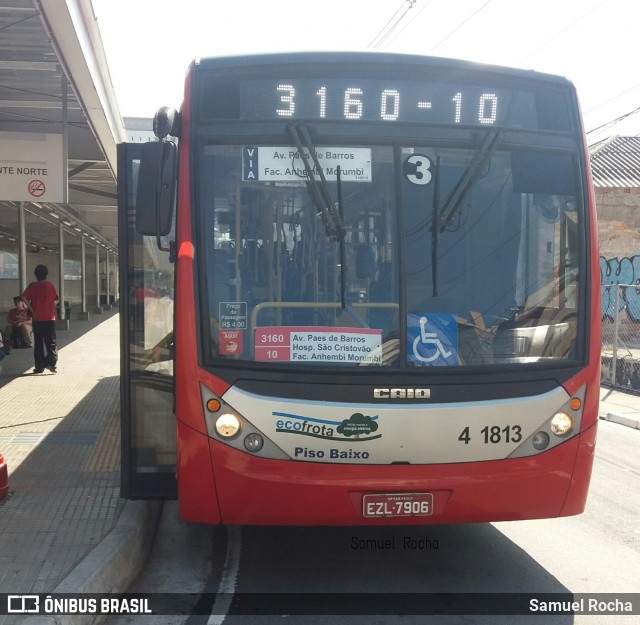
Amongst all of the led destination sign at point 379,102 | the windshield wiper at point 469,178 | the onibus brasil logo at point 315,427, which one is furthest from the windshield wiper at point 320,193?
the onibus brasil logo at point 315,427

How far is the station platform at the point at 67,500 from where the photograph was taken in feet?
14.4

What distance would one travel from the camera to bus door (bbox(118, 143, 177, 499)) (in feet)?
16.9

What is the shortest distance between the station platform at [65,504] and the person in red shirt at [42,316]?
7.14ft

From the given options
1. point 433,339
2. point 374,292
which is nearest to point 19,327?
point 374,292

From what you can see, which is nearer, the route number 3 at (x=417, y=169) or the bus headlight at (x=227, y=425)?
the bus headlight at (x=227, y=425)

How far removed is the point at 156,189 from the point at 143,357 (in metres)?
1.38

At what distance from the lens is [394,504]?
4.35 metres

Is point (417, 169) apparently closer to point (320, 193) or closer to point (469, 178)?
point (469, 178)

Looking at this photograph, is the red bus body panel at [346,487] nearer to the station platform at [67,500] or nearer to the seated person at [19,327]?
the station platform at [67,500]

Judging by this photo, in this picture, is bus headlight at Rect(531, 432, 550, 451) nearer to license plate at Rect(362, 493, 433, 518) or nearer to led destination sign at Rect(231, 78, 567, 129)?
license plate at Rect(362, 493, 433, 518)

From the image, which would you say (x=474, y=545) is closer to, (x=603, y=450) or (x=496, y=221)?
(x=496, y=221)

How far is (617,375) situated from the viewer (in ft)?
45.8

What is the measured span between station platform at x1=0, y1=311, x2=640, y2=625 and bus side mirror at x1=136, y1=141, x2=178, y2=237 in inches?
79.0

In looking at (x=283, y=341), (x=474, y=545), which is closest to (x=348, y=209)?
(x=283, y=341)
